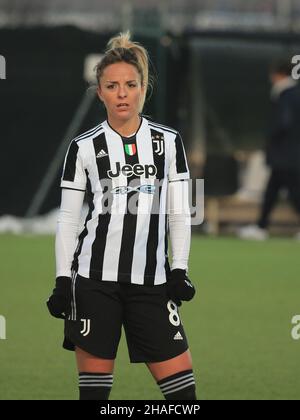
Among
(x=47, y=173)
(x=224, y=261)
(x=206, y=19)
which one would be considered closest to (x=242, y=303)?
(x=224, y=261)

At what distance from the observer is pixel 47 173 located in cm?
1897

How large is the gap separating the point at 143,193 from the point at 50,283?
7.12 m

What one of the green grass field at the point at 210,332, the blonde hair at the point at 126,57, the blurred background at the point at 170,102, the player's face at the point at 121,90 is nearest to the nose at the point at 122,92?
the player's face at the point at 121,90

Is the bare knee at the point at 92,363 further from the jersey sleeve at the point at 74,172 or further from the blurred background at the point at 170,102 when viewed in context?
the blurred background at the point at 170,102

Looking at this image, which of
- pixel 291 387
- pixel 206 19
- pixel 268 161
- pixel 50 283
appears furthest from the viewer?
pixel 206 19

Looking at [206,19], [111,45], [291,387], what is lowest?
[291,387]

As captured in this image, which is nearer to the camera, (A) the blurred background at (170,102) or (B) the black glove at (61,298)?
(B) the black glove at (61,298)

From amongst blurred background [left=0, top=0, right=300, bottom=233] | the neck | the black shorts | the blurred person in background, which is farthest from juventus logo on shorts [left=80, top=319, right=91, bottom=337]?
blurred background [left=0, top=0, right=300, bottom=233]

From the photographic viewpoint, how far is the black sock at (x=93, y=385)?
6.06 metres

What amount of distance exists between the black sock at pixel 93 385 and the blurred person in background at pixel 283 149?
11.8 metres

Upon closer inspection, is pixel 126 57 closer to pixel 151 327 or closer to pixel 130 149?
pixel 130 149

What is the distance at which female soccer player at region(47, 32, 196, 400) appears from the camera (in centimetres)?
606

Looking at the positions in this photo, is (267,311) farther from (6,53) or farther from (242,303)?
(6,53)

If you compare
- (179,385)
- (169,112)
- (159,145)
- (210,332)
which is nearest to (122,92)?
(159,145)
